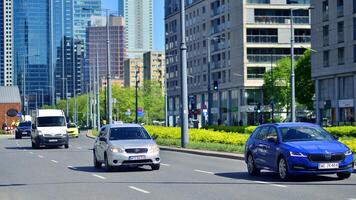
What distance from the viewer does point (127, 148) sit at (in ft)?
71.7

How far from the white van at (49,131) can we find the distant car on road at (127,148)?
1915cm

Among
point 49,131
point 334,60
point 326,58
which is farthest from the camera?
point 326,58

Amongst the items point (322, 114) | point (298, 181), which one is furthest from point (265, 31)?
point (298, 181)

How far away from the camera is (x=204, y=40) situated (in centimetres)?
10988

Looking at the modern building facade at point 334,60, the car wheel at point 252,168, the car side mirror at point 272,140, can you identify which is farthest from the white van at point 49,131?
the modern building facade at point 334,60

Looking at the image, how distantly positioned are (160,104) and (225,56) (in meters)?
42.5

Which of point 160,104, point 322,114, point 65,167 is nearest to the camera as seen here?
point 65,167

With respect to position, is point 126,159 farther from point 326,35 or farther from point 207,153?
point 326,35

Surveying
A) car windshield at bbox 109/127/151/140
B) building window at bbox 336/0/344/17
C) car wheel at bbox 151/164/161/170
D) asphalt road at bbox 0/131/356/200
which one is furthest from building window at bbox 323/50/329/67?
car wheel at bbox 151/164/161/170

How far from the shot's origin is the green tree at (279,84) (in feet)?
293

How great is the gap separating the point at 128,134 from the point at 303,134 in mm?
6657

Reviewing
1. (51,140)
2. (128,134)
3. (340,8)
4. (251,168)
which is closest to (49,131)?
(51,140)

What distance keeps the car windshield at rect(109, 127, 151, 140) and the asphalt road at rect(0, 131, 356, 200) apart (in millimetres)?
1056

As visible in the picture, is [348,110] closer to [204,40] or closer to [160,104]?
[204,40]
